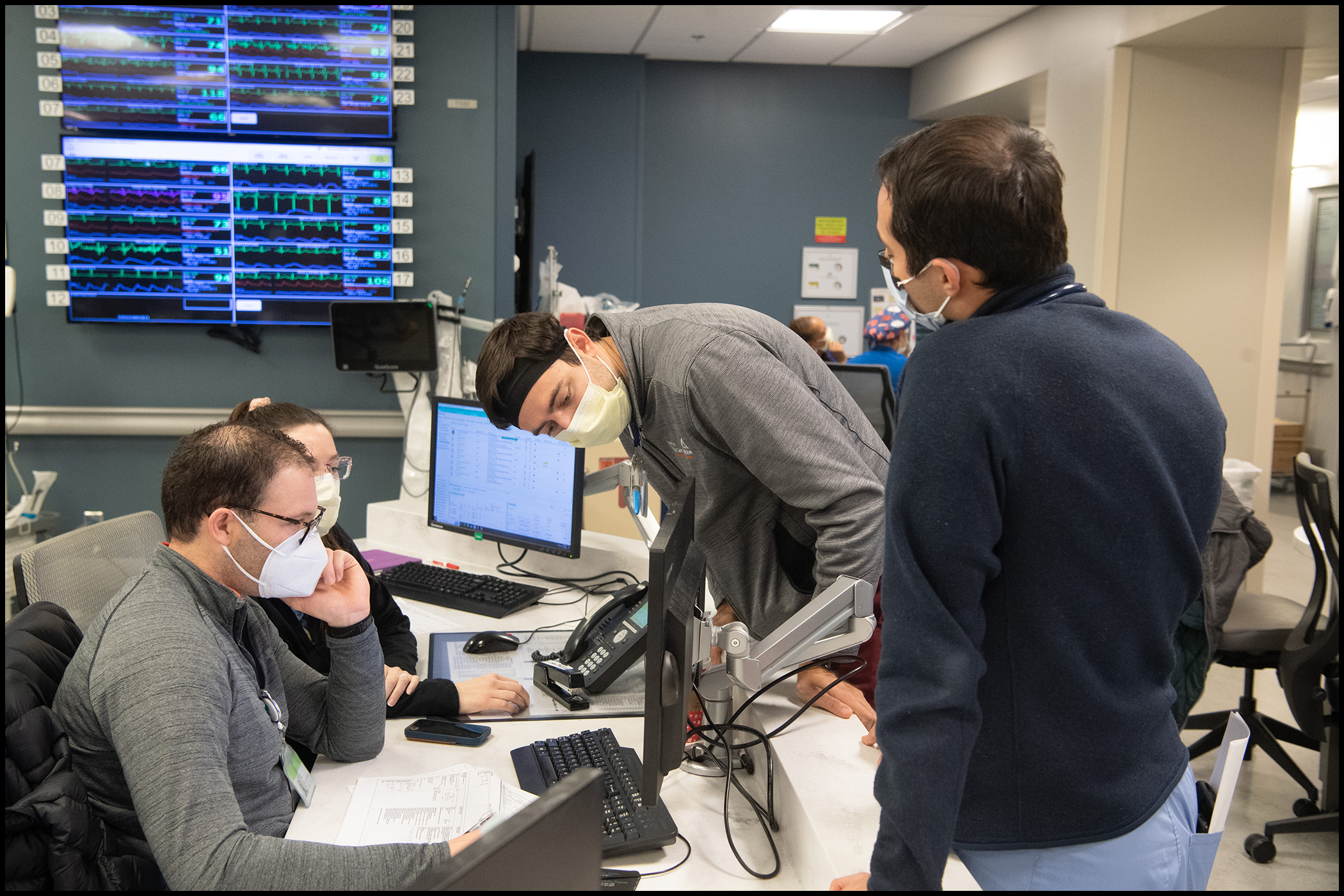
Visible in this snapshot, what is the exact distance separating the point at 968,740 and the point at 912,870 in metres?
0.13

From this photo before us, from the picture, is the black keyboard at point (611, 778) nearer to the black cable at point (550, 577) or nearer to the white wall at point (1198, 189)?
the black cable at point (550, 577)

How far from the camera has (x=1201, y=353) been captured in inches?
168

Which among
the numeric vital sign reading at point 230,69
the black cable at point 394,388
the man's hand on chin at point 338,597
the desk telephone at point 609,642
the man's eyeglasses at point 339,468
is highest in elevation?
the numeric vital sign reading at point 230,69

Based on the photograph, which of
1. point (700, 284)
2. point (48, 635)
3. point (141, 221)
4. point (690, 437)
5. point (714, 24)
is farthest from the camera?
point (700, 284)

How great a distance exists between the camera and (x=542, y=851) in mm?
549

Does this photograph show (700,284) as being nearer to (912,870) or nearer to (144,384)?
(144,384)

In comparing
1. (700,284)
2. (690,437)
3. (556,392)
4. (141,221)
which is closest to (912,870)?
(690,437)

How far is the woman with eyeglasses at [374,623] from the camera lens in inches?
63.9

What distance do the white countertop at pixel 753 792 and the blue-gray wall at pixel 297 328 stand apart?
7.31 feet

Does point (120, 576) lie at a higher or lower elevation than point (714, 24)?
lower

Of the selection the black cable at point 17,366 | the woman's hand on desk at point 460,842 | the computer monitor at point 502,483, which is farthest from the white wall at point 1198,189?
the black cable at point 17,366

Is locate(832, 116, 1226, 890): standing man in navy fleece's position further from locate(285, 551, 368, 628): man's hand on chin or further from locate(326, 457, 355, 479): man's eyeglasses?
locate(326, 457, 355, 479): man's eyeglasses

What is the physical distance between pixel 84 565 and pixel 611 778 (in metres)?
1.19

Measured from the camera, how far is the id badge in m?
1.33
